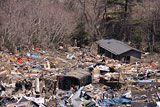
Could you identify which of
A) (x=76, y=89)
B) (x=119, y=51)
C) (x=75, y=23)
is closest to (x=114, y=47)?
(x=119, y=51)

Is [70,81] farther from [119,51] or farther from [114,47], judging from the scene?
[114,47]

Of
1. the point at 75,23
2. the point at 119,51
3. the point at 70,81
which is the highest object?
the point at 75,23

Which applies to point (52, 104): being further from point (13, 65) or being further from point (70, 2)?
point (70, 2)

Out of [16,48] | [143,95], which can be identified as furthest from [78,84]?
[16,48]

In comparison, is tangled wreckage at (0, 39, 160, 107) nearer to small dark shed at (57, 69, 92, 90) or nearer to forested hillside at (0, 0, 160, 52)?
small dark shed at (57, 69, 92, 90)

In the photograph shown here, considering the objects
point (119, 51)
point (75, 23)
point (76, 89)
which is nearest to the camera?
point (76, 89)

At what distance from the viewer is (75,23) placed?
3148 cm

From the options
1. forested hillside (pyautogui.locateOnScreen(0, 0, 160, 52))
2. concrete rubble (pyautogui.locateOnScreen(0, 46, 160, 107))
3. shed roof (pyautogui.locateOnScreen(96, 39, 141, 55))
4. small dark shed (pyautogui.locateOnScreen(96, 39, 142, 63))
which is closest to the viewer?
concrete rubble (pyautogui.locateOnScreen(0, 46, 160, 107))

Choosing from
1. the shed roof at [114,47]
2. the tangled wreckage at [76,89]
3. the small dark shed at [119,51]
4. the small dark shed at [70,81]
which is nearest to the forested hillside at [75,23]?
the shed roof at [114,47]

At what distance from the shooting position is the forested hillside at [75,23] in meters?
23.3

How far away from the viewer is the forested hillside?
23.3m

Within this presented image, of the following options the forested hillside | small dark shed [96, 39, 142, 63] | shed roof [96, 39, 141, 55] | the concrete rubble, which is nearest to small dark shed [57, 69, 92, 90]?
the concrete rubble

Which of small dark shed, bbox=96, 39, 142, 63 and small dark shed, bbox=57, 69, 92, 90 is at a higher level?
small dark shed, bbox=57, 69, 92, 90

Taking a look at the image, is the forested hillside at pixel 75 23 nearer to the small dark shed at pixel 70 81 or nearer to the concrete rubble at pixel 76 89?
the concrete rubble at pixel 76 89
